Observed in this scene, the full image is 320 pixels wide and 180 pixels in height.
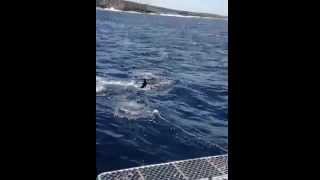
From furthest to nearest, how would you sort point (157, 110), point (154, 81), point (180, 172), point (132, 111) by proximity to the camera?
point (154, 81) → point (157, 110) → point (132, 111) → point (180, 172)

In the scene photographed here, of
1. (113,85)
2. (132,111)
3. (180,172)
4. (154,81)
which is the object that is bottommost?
(132,111)

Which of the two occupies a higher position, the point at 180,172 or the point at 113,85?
the point at 113,85

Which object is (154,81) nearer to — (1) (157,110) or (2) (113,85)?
(2) (113,85)

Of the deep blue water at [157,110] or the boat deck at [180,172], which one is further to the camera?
the deep blue water at [157,110]

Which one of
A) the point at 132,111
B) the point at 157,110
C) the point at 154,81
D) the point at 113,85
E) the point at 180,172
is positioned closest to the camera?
the point at 180,172

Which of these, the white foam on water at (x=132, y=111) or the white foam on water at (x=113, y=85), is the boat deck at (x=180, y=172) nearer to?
the white foam on water at (x=132, y=111)

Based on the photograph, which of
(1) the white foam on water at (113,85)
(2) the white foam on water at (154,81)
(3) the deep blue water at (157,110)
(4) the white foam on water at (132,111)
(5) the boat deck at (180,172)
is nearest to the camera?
(5) the boat deck at (180,172)

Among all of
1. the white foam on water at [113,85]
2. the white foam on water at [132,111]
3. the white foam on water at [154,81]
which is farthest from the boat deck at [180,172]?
the white foam on water at [154,81]

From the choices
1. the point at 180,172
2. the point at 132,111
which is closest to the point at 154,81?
the point at 132,111

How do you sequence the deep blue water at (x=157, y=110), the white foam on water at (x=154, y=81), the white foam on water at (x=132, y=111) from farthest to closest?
the white foam on water at (x=154, y=81) → the white foam on water at (x=132, y=111) → the deep blue water at (x=157, y=110)
